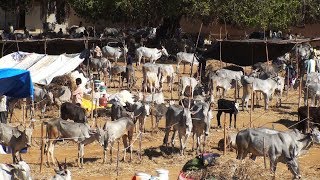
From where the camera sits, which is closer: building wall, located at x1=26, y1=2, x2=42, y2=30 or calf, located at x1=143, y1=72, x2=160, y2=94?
calf, located at x1=143, y1=72, x2=160, y2=94

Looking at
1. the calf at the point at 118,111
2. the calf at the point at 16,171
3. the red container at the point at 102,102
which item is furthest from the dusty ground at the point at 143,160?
the calf at the point at 16,171

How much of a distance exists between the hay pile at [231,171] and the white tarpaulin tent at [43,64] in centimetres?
1500

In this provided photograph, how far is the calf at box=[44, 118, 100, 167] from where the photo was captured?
61.6 feet

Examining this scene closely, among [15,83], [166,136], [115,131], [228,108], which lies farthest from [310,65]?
[15,83]

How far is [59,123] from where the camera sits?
18984mm

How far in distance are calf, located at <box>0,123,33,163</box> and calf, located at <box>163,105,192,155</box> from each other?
175 inches

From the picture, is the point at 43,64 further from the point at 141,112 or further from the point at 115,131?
the point at 115,131

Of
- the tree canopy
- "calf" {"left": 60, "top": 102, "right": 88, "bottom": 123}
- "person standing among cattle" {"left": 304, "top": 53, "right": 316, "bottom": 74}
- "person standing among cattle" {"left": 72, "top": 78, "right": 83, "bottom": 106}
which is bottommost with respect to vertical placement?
"calf" {"left": 60, "top": 102, "right": 88, "bottom": 123}

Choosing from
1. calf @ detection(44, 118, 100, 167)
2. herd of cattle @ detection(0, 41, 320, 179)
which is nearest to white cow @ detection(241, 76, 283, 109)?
herd of cattle @ detection(0, 41, 320, 179)

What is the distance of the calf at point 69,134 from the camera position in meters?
18.8

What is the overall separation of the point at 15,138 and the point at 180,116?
191 inches

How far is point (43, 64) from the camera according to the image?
96.9 ft

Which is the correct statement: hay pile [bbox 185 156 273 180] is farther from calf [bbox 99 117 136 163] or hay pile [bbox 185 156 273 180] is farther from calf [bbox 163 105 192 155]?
calf [bbox 163 105 192 155]

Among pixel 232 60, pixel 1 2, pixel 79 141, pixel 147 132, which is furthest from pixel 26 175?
pixel 1 2
